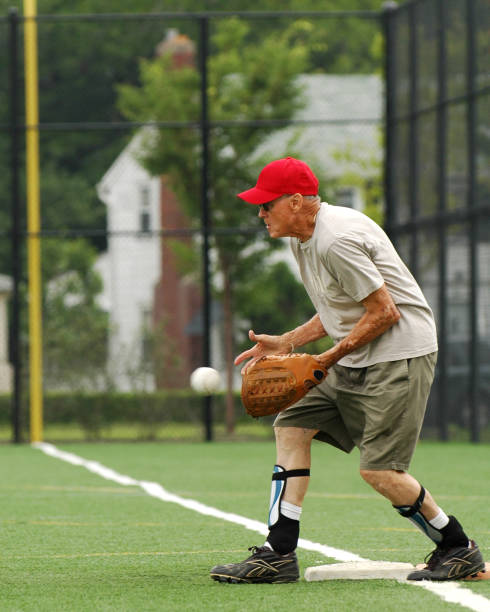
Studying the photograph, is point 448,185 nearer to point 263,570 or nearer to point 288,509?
point 288,509

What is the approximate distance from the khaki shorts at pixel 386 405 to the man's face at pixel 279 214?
702 mm

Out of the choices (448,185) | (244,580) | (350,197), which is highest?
(350,197)

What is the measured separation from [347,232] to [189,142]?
1436 cm

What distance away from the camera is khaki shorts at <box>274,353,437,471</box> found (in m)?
5.70

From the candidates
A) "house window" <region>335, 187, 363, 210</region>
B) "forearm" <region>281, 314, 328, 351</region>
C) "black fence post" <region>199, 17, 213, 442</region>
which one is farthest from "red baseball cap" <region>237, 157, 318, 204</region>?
"house window" <region>335, 187, 363, 210</region>

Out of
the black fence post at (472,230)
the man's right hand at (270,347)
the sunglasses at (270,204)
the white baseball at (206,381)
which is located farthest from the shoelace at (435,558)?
the black fence post at (472,230)

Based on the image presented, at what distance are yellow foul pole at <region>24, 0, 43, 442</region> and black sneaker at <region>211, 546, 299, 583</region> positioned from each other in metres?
11.2

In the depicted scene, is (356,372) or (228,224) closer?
(356,372)

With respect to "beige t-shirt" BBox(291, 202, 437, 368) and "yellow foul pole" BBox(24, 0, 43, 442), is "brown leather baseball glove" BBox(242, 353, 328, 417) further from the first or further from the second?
"yellow foul pole" BBox(24, 0, 43, 442)

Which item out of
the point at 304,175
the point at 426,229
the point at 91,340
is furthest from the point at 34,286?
the point at 304,175

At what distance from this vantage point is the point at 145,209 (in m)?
28.2

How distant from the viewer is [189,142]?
19.8 meters

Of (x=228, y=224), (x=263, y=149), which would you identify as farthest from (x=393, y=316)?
(x=263, y=149)

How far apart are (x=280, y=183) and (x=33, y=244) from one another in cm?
1149
